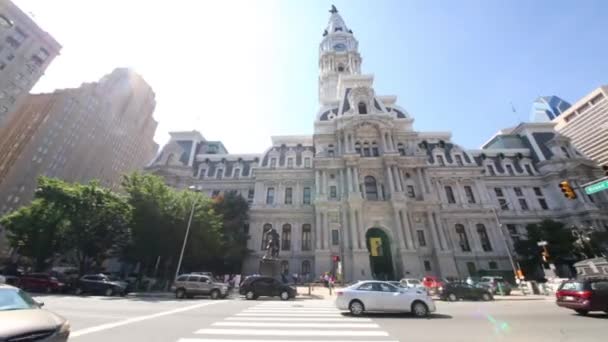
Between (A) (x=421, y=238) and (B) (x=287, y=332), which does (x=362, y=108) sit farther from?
(B) (x=287, y=332)

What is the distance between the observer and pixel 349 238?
3094 cm

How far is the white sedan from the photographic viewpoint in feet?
32.4

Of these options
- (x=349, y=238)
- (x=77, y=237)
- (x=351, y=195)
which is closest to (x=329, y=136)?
(x=351, y=195)

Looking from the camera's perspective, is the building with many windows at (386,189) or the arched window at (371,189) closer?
the building with many windows at (386,189)

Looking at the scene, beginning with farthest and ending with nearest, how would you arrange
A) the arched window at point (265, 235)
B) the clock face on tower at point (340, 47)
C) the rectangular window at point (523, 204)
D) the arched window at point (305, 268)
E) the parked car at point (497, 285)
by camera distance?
the clock face on tower at point (340, 47) → the rectangular window at point (523, 204) → the arched window at point (265, 235) → the arched window at point (305, 268) → the parked car at point (497, 285)

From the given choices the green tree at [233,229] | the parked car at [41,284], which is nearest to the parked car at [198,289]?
the parked car at [41,284]

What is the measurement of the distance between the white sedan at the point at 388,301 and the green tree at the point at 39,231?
27918 millimetres

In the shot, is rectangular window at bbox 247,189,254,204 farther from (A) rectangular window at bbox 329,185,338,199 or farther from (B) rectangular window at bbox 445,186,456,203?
(B) rectangular window at bbox 445,186,456,203

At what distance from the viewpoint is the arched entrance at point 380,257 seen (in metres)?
30.8

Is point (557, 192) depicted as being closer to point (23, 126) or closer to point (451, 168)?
point (451, 168)

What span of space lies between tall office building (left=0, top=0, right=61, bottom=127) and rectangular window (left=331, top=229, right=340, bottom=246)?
58571mm

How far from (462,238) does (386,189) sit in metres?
12.4

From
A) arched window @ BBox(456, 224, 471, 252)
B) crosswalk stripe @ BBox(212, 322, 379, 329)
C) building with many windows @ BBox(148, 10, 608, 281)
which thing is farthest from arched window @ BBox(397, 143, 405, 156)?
crosswalk stripe @ BBox(212, 322, 379, 329)

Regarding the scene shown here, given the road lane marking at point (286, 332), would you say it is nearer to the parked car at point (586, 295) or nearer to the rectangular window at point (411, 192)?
the parked car at point (586, 295)
